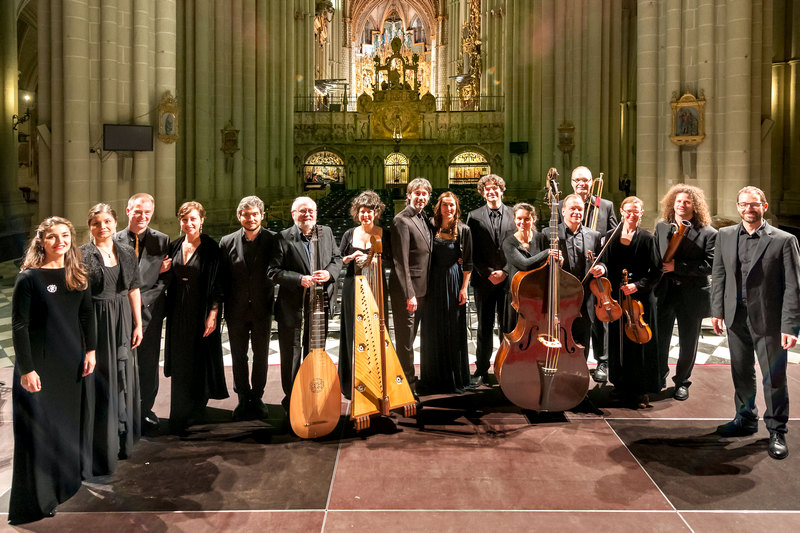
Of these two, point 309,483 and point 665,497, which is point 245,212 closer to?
point 309,483

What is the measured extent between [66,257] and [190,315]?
1.56m

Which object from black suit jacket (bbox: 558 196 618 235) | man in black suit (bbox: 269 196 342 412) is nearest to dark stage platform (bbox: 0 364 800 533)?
man in black suit (bbox: 269 196 342 412)

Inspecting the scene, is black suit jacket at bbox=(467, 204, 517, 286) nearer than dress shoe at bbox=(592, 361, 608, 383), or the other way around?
black suit jacket at bbox=(467, 204, 517, 286)

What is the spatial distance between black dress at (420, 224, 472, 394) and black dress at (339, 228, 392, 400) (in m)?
0.55

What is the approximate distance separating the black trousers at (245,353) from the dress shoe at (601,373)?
132 inches

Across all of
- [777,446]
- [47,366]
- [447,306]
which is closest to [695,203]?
[777,446]

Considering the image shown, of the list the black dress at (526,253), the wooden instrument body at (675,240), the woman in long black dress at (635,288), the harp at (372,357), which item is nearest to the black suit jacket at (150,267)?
the harp at (372,357)

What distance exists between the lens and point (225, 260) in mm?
5691

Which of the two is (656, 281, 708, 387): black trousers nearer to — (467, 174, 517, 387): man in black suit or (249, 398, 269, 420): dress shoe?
(467, 174, 517, 387): man in black suit

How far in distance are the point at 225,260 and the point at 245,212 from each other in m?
0.46

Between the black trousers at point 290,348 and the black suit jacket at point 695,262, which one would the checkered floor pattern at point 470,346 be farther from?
the black trousers at point 290,348

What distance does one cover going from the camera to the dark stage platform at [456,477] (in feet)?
13.4

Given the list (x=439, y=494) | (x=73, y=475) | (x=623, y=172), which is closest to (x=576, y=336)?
(x=439, y=494)

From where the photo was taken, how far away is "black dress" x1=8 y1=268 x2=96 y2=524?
13.0 ft
